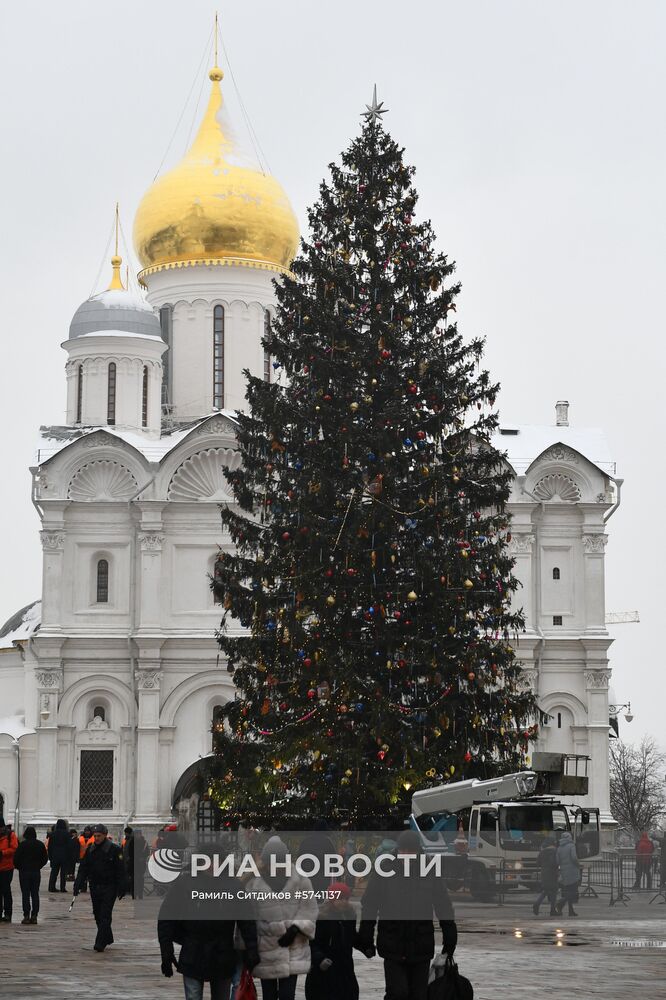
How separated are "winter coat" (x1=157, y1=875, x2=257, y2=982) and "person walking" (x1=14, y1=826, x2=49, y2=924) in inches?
382

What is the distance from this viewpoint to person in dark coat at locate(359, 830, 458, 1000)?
10664mm

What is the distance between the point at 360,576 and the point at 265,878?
526 inches

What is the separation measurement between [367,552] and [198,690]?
19.3m

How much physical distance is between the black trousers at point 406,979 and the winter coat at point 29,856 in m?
10.6

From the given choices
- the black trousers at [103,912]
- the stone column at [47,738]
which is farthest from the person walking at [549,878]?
the stone column at [47,738]

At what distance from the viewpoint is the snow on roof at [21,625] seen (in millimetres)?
52219

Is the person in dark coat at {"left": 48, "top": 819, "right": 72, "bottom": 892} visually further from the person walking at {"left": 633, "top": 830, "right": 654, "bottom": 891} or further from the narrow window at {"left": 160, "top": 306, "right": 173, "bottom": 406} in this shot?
the narrow window at {"left": 160, "top": 306, "right": 173, "bottom": 406}

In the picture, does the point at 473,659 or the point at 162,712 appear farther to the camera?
the point at 162,712

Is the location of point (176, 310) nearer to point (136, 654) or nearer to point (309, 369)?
point (136, 654)

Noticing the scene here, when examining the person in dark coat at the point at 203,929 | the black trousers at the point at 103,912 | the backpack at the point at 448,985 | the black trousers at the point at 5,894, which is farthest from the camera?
the black trousers at the point at 5,894

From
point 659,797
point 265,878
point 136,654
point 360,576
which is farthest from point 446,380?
point 659,797

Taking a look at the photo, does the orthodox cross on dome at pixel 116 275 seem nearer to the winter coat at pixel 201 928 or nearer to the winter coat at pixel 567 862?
the winter coat at pixel 567 862

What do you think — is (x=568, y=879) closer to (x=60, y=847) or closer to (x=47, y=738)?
(x=60, y=847)

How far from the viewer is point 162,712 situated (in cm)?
4247
